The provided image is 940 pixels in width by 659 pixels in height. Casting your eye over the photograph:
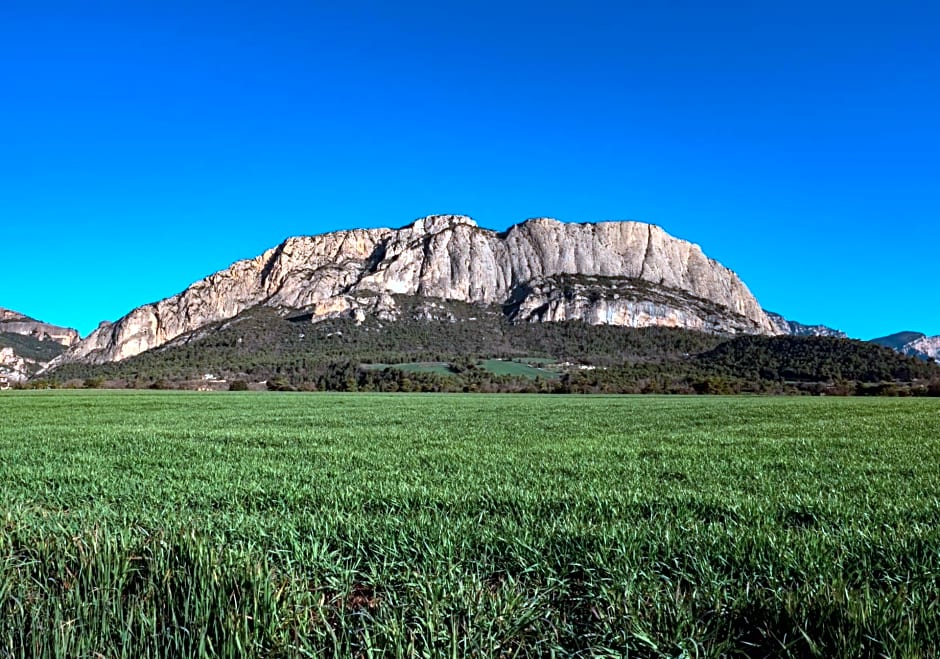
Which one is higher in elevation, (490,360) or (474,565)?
(490,360)

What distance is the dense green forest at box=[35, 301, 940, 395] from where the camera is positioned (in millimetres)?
86312

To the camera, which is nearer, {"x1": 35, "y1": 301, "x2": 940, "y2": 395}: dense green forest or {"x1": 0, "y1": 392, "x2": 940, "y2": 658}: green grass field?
{"x1": 0, "y1": 392, "x2": 940, "y2": 658}: green grass field

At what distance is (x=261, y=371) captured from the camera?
11638 cm

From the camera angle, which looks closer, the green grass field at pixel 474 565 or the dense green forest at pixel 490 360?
the green grass field at pixel 474 565

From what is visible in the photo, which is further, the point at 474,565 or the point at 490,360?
the point at 490,360

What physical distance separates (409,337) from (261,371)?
51471 mm

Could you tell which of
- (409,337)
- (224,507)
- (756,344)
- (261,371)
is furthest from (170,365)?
(224,507)

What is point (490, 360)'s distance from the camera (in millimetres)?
125938

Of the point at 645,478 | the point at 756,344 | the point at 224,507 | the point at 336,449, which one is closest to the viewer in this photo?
the point at 224,507

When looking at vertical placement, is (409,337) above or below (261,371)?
above

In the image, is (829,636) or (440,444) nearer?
(829,636)

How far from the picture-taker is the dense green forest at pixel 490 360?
8631cm

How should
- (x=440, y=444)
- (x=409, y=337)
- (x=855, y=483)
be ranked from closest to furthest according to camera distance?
(x=855, y=483), (x=440, y=444), (x=409, y=337)

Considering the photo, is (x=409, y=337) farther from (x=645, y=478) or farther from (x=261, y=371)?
(x=645, y=478)
